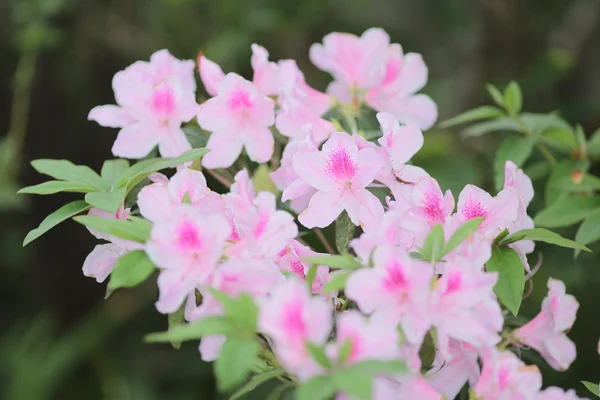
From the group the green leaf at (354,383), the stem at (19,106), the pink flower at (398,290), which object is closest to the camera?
the green leaf at (354,383)

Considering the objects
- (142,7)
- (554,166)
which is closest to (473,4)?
(142,7)

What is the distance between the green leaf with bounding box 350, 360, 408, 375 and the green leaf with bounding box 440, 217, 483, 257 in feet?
0.44

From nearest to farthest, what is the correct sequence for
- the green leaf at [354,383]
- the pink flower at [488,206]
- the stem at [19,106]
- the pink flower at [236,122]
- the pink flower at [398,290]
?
the green leaf at [354,383] < the pink flower at [398,290] < the pink flower at [488,206] < the pink flower at [236,122] < the stem at [19,106]

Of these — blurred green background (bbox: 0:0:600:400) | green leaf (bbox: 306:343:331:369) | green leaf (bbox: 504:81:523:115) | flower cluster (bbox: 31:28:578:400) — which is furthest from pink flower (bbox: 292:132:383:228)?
blurred green background (bbox: 0:0:600:400)

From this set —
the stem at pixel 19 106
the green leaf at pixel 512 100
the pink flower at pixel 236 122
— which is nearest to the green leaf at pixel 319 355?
the pink flower at pixel 236 122

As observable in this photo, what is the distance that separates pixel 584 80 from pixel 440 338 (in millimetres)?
1996

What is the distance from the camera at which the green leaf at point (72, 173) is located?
68 centimetres

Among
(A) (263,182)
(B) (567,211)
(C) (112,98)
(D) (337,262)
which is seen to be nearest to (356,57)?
(A) (263,182)

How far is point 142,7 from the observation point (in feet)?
7.22

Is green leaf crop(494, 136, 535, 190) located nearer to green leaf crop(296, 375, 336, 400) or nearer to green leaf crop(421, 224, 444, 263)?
green leaf crop(421, 224, 444, 263)

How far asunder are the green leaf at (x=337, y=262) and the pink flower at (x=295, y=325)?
0.09m

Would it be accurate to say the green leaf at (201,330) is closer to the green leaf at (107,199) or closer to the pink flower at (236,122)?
the green leaf at (107,199)

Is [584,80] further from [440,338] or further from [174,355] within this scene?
[440,338]

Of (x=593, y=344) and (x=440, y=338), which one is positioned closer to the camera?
(x=440, y=338)
